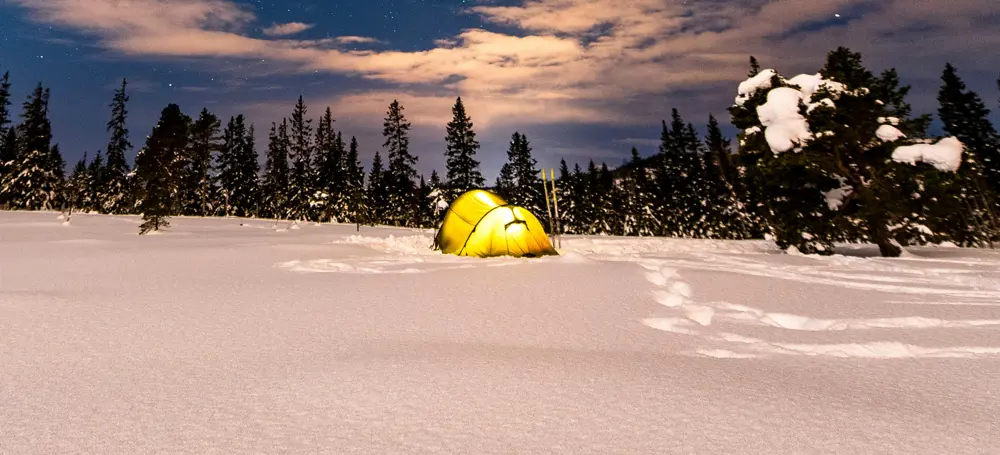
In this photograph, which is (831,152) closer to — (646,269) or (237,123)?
(646,269)

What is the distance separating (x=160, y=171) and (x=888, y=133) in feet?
71.4

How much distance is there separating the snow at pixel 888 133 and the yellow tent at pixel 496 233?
7.61 m

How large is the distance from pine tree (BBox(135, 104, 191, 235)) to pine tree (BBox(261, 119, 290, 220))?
29.2 m

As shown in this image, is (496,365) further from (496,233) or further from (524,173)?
(524,173)

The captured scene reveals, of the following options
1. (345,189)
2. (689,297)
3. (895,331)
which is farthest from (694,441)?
(345,189)

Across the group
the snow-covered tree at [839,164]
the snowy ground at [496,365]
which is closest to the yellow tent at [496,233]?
the snowy ground at [496,365]

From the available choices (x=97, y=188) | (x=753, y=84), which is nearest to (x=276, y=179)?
(x=97, y=188)

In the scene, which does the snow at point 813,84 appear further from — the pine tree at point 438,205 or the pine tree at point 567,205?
the pine tree at point 567,205

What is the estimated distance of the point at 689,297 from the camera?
17.6 feet

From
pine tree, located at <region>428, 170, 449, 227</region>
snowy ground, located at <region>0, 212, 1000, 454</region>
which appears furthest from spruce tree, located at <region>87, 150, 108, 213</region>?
snowy ground, located at <region>0, 212, 1000, 454</region>

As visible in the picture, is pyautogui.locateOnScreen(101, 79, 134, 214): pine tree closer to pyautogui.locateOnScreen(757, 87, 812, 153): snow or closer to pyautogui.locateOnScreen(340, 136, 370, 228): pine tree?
pyautogui.locateOnScreen(340, 136, 370, 228): pine tree

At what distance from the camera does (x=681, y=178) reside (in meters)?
51.3

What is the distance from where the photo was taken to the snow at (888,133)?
9898 mm

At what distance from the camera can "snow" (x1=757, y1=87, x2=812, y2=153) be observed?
407 inches
